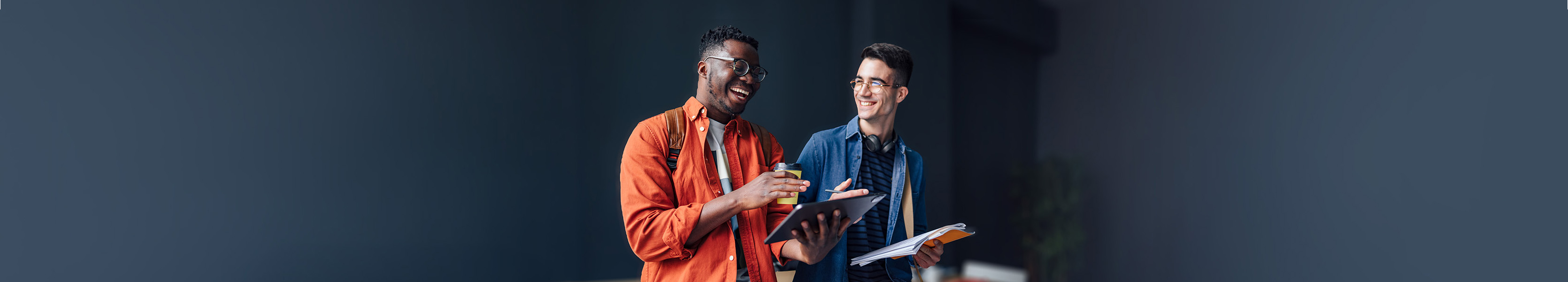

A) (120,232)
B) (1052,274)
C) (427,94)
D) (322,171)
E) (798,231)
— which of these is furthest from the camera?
(1052,274)

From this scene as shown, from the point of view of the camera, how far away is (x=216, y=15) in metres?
3.11

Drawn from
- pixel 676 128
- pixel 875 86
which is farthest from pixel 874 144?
pixel 676 128

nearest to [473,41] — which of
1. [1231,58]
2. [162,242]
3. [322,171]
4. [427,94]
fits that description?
[427,94]

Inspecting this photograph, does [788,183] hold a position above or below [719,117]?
below

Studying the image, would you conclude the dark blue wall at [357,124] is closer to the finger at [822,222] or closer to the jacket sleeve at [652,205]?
the jacket sleeve at [652,205]

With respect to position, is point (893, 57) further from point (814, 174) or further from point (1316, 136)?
point (1316, 136)

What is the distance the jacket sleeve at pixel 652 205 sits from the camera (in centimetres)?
130

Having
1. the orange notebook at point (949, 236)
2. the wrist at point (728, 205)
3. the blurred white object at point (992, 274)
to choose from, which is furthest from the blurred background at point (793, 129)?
the wrist at point (728, 205)

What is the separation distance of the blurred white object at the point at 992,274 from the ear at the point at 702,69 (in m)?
2.93

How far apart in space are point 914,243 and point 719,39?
59 cm

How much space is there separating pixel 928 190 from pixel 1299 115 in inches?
80.0

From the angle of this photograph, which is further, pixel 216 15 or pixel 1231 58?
pixel 1231 58

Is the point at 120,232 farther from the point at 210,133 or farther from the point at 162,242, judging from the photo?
the point at 210,133

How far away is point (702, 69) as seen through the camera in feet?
4.85
